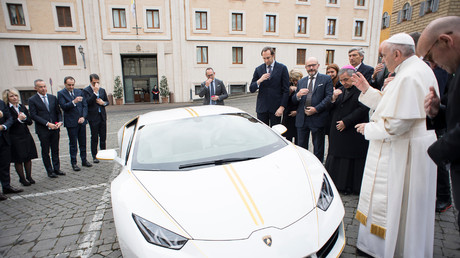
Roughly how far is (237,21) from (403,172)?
24.4 m

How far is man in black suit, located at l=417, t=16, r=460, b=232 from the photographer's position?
135 cm

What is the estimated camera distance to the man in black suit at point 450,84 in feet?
4.44

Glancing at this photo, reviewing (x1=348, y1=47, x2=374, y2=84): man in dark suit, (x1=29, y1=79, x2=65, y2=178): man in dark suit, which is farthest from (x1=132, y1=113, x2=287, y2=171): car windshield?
(x1=29, y1=79, x2=65, y2=178): man in dark suit

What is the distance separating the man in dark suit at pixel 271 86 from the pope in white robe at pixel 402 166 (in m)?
2.56

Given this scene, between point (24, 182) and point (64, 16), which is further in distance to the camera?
point (64, 16)

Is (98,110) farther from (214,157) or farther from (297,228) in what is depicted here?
(297,228)

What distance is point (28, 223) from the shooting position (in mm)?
3230

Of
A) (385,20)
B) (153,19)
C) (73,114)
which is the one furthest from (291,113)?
(385,20)

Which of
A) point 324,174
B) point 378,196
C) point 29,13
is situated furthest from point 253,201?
point 29,13

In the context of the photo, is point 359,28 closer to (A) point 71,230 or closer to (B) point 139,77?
(B) point 139,77

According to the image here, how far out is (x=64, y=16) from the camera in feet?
68.9

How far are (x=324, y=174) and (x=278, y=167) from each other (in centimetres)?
48

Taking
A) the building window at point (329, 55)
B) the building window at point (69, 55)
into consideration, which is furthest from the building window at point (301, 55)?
the building window at point (69, 55)

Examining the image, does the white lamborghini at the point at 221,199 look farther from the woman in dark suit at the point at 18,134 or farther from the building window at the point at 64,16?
the building window at the point at 64,16
